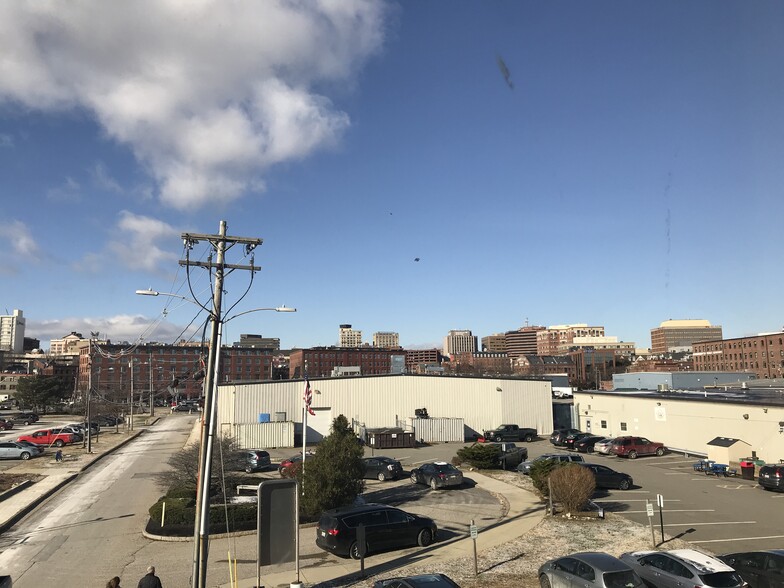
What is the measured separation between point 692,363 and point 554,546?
497ft

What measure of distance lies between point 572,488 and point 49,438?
46.0 m

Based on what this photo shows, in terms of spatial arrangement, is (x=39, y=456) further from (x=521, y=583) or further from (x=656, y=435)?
(x=656, y=435)

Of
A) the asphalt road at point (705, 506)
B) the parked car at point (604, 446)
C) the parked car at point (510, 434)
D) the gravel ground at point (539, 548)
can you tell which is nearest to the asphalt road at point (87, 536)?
the gravel ground at point (539, 548)

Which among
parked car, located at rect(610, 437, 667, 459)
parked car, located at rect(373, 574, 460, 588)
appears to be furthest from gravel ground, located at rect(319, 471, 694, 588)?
parked car, located at rect(610, 437, 667, 459)

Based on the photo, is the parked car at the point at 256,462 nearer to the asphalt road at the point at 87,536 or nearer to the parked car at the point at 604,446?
the asphalt road at the point at 87,536

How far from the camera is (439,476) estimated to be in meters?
27.9

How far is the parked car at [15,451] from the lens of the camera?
3994 centimetres

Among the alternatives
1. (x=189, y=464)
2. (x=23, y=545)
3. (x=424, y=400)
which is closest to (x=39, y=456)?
(x=189, y=464)

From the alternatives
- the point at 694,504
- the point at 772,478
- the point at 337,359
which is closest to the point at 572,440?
the point at 772,478

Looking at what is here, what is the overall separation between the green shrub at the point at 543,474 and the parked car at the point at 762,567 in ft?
29.7

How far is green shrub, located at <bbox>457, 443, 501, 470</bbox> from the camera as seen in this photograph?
33.2 metres

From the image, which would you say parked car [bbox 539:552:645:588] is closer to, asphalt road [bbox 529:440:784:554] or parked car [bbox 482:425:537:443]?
asphalt road [bbox 529:440:784:554]

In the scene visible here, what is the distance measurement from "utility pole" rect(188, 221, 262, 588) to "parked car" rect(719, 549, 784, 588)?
40.2 ft

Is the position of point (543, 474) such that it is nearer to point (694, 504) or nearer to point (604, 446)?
point (694, 504)
